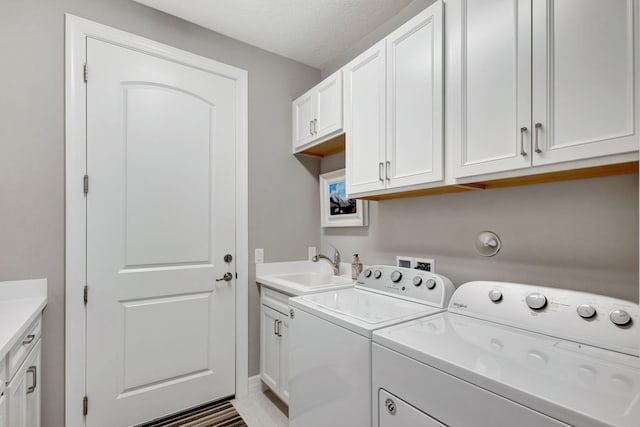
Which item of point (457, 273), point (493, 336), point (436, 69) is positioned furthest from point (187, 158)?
point (493, 336)

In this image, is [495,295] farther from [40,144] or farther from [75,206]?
[40,144]

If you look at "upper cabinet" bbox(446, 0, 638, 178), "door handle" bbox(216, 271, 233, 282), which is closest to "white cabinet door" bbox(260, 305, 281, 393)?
"door handle" bbox(216, 271, 233, 282)

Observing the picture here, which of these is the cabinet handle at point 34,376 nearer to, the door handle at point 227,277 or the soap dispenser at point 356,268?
the door handle at point 227,277

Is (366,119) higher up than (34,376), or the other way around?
(366,119)

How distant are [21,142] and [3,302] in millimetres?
828

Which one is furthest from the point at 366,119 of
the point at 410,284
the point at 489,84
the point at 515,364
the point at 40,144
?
the point at 40,144

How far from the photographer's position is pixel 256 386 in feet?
7.69

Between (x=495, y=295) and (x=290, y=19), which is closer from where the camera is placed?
(x=495, y=295)

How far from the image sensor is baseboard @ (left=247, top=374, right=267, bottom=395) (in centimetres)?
232

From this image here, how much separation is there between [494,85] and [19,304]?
243cm

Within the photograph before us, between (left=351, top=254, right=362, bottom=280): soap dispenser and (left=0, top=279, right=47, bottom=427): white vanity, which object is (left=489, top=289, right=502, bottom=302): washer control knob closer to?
(left=351, top=254, right=362, bottom=280): soap dispenser

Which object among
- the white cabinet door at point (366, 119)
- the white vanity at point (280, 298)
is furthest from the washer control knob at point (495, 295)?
the white vanity at point (280, 298)

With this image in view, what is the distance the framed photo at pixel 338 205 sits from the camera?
2.30m

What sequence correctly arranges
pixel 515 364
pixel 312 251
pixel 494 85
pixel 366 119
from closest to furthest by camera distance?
pixel 515 364 → pixel 494 85 → pixel 366 119 → pixel 312 251
